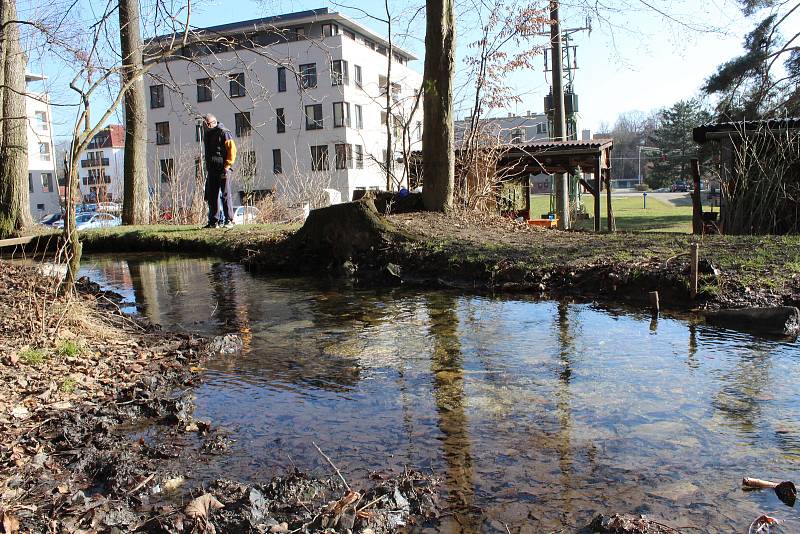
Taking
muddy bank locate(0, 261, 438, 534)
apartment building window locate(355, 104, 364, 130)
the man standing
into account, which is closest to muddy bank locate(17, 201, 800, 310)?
the man standing

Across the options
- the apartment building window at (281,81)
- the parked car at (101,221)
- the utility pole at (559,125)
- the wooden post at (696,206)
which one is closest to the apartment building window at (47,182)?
the apartment building window at (281,81)

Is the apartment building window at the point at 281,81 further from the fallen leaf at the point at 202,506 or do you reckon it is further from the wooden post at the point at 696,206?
the fallen leaf at the point at 202,506

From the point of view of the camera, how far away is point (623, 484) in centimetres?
322

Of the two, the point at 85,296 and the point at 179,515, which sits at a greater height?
the point at 85,296

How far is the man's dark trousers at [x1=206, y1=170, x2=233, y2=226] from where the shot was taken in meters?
13.5

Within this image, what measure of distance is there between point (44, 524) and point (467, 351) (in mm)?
3579

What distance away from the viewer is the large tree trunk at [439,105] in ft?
41.1

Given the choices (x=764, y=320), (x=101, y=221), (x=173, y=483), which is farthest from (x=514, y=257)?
(x=101, y=221)

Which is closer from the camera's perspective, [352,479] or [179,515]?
[179,515]

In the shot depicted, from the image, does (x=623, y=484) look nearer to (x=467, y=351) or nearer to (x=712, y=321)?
(x=467, y=351)

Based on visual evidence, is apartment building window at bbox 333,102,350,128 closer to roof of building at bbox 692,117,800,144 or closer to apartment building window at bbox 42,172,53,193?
apartment building window at bbox 42,172,53,193

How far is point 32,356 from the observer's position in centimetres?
486

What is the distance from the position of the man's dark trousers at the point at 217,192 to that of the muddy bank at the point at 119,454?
7.93m

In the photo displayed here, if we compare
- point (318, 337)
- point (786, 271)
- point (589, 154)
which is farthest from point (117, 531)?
point (589, 154)
